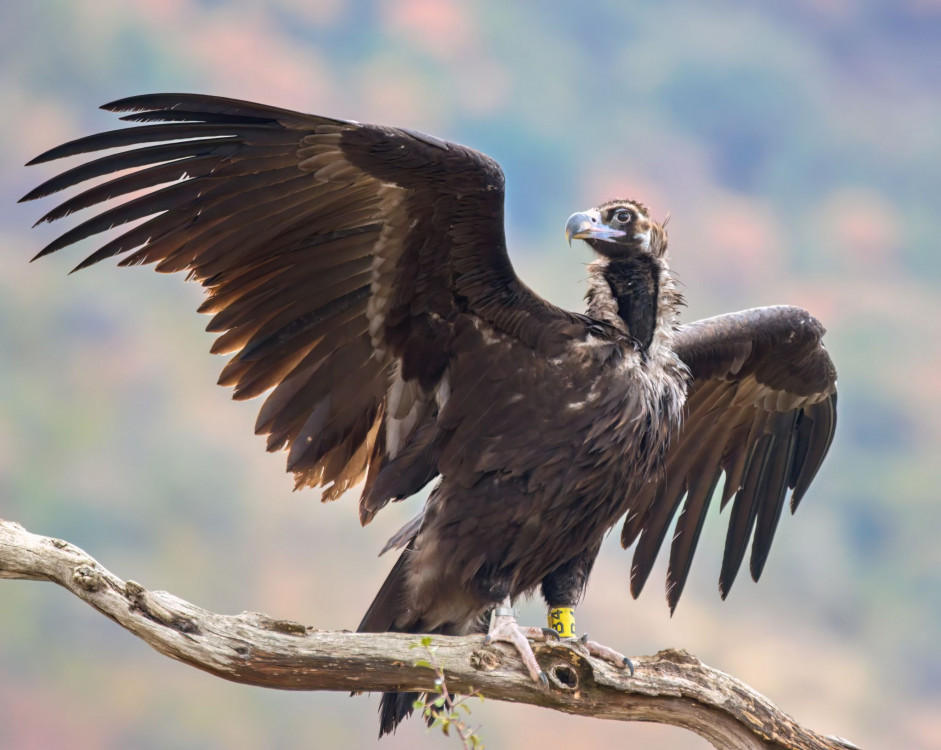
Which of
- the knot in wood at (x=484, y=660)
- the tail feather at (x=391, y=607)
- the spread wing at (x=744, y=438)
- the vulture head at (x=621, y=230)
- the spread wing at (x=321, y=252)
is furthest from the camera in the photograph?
the spread wing at (x=744, y=438)

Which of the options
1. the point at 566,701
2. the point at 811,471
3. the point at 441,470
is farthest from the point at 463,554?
the point at 811,471

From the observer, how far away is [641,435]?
4844 mm

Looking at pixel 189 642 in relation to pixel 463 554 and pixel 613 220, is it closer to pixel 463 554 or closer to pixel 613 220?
pixel 463 554

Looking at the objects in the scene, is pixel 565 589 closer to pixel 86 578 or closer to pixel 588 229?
pixel 588 229

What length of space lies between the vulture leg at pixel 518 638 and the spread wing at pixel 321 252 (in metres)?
0.79

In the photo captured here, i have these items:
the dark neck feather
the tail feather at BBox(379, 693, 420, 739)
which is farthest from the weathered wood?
the dark neck feather

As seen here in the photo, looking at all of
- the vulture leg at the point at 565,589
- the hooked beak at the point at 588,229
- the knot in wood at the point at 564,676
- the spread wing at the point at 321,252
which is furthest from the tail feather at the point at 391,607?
the hooked beak at the point at 588,229

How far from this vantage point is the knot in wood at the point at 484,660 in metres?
A: 4.22

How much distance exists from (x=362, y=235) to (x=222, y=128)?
0.68 metres

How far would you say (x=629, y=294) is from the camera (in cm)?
512

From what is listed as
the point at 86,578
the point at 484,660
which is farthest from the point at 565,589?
the point at 86,578

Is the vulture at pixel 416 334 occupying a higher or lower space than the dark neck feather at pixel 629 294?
lower

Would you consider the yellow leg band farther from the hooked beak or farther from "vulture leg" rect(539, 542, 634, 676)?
the hooked beak

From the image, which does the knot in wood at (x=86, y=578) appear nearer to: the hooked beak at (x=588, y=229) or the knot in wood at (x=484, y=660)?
the knot in wood at (x=484, y=660)
